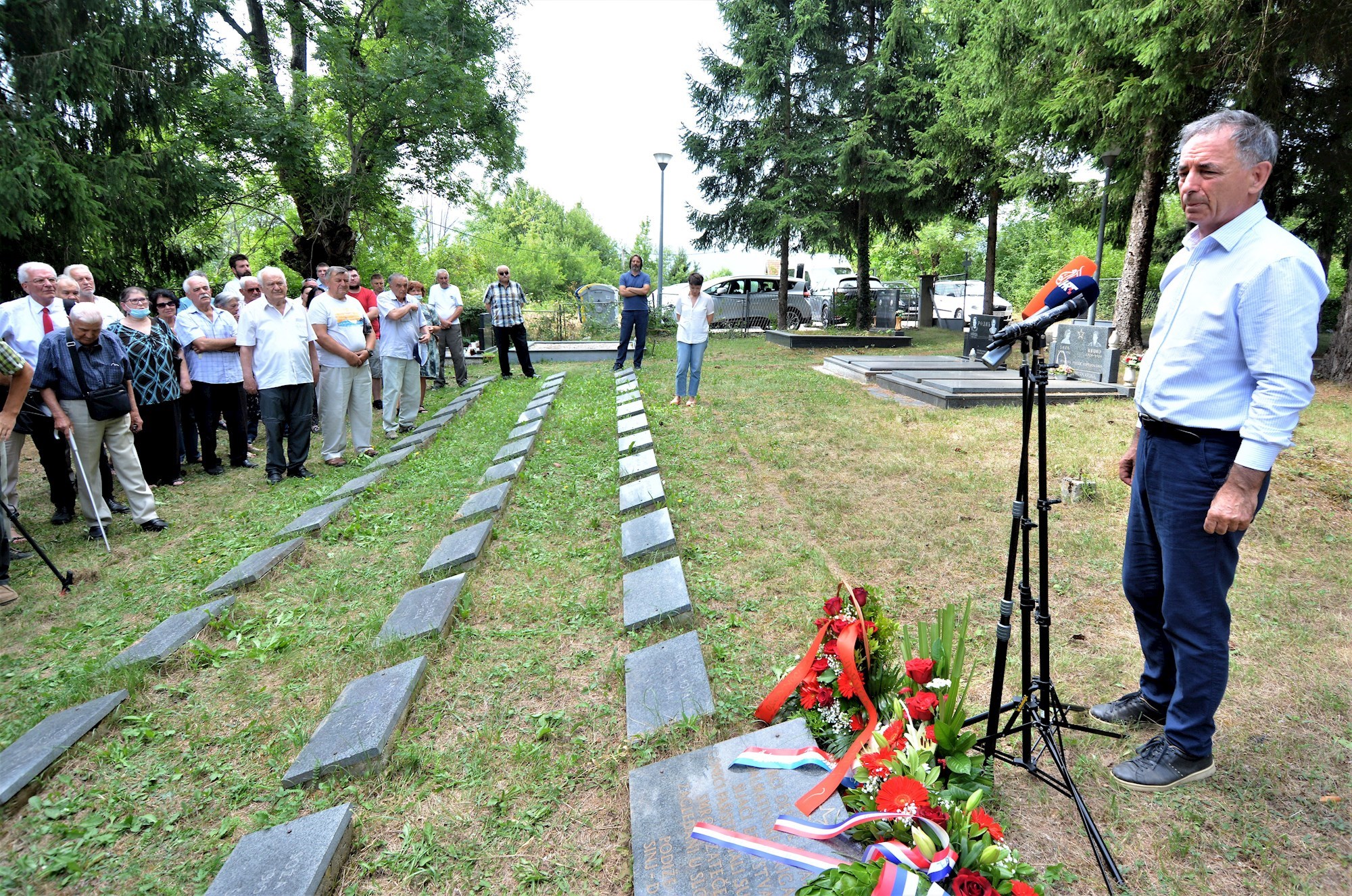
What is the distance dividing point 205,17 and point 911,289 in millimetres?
26747

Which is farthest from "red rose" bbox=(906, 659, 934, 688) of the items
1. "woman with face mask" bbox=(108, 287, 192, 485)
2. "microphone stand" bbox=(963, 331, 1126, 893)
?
"woman with face mask" bbox=(108, 287, 192, 485)

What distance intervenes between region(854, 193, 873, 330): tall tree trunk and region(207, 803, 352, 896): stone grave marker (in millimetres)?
19482

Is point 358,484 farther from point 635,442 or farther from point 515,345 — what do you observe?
point 515,345

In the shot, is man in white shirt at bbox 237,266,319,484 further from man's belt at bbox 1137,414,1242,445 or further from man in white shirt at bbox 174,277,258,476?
man's belt at bbox 1137,414,1242,445

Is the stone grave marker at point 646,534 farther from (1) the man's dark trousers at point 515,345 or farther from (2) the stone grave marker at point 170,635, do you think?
(1) the man's dark trousers at point 515,345

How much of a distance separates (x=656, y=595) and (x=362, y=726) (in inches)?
59.7

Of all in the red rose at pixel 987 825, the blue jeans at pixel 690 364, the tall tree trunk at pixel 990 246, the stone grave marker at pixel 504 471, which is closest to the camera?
the red rose at pixel 987 825

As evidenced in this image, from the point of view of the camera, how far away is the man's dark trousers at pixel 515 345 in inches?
486

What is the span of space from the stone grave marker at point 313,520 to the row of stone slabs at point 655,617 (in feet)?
7.18

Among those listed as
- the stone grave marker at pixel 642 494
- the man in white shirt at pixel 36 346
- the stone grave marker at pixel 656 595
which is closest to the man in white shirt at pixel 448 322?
the man in white shirt at pixel 36 346

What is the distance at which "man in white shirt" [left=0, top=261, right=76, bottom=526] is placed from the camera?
5449 mm

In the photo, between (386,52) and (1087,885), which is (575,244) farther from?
(1087,885)

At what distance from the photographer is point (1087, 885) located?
2047 millimetres

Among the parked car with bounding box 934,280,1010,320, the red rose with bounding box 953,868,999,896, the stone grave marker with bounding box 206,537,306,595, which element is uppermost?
the parked car with bounding box 934,280,1010,320
